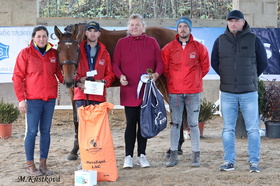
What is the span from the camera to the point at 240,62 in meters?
4.87

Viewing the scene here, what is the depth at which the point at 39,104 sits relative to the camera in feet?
15.4

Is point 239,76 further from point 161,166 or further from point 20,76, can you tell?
point 20,76

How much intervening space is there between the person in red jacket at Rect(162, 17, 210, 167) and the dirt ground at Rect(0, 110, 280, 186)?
0.39 metres

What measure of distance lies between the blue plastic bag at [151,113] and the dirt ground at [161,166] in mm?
505

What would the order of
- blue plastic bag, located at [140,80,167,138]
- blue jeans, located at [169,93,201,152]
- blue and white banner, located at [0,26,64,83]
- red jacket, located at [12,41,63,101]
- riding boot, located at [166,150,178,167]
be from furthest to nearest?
blue and white banner, located at [0,26,64,83] → riding boot, located at [166,150,178,167] → blue jeans, located at [169,93,201,152] → blue plastic bag, located at [140,80,167,138] → red jacket, located at [12,41,63,101]

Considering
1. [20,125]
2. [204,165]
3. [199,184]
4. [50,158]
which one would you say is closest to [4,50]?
[20,125]

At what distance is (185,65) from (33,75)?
1.79 meters

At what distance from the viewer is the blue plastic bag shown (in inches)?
192

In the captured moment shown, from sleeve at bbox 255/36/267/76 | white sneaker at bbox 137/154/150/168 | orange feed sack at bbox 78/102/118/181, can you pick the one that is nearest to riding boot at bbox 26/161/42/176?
orange feed sack at bbox 78/102/118/181

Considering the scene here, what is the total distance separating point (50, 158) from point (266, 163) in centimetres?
A: 289

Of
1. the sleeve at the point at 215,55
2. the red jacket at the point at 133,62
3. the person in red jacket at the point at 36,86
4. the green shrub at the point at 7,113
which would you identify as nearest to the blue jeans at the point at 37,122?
the person in red jacket at the point at 36,86

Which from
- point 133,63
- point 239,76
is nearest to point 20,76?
point 133,63

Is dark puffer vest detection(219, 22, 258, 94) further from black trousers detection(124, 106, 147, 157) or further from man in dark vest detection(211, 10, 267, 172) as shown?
black trousers detection(124, 106, 147, 157)

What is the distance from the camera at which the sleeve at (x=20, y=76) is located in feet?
15.1
